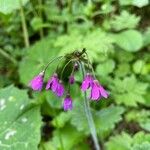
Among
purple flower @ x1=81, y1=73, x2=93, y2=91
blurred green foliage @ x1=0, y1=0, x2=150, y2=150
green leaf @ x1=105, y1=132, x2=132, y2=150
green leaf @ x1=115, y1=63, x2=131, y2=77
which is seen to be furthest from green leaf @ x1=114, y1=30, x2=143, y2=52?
purple flower @ x1=81, y1=73, x2=93, y2=91

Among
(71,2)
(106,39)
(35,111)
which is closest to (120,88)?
(106,39)

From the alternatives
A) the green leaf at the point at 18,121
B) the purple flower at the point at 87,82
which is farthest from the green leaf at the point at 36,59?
the purple flower at the point at 87,82

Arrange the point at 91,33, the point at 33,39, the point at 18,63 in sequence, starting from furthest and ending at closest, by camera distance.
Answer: the point at 33,39 → the point at 18,63 → the point at 91,33

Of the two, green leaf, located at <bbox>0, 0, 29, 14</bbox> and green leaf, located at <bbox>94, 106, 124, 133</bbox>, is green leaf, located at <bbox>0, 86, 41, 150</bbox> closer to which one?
green leaf, located at <bbox>94, 106, 124, 133</bbox>

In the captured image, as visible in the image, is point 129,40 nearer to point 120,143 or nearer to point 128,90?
point 128,90

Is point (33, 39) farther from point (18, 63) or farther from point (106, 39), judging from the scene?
point (106, 39)

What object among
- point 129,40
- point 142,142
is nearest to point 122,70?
point 129,40
